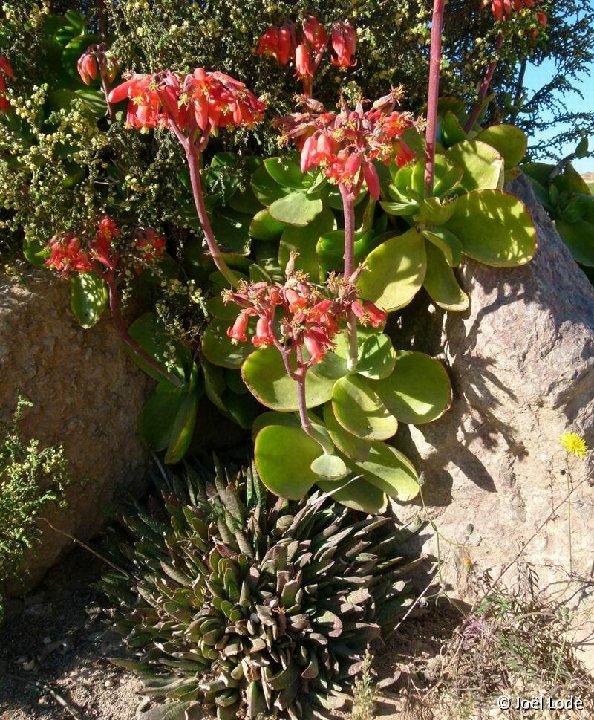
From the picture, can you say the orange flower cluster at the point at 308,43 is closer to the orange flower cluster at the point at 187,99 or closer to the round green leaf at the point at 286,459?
the orange flower cluster at the point at 187,99

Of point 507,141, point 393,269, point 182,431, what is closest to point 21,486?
point 182,431

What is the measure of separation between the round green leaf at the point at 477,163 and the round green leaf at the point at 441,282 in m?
0.29

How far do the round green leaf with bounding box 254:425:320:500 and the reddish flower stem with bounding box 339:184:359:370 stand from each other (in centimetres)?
35

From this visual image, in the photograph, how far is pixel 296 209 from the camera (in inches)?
105

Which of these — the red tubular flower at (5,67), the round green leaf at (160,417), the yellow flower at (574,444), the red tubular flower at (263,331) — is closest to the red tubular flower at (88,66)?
the red tubular flower at (5,67)

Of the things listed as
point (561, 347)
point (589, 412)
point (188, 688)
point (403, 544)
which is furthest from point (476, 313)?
point (188, 688)

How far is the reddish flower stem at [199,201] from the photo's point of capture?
7.46ft

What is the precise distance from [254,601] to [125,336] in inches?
44.6

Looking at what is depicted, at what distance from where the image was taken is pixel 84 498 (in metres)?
2.92

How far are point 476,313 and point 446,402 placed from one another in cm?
34

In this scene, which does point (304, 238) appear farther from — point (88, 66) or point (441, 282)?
point (88, 66)

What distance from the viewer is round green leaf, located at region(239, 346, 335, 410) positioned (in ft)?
8.66

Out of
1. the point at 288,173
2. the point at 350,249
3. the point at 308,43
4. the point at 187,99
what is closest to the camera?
the point at 187,99

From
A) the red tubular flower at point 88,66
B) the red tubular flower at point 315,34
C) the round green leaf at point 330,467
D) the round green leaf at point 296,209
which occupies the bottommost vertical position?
the round green leaf at point 330,467
